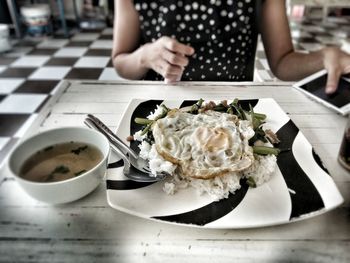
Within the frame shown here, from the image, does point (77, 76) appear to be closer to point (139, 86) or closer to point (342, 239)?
point (139, 86)

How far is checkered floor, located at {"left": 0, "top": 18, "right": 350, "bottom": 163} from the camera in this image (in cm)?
237

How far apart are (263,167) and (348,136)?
25 centimetres

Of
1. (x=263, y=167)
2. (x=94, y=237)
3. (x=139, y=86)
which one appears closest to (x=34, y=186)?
Answer: (x=94, y=237)

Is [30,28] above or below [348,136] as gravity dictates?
below

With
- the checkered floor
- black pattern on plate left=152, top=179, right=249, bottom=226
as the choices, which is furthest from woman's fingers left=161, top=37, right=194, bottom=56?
the checkered floor

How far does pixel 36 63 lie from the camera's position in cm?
Result: 338

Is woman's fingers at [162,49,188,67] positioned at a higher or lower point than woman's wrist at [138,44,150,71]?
higher

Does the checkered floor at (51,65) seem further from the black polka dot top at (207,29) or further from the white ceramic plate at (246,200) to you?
the white ceramic plate at (246,200)

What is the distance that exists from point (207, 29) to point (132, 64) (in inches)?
14.3

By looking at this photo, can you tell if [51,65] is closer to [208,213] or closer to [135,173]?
[135,173]

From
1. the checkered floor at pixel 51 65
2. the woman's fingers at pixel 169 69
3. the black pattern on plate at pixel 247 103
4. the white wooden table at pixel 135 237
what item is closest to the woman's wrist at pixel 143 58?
the woman's fingers at pixel 169 69

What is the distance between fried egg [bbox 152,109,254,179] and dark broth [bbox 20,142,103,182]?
6.0 inches

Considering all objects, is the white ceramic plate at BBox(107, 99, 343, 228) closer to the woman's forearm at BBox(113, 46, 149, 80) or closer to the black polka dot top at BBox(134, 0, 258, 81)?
the woman's forearm at BBox(113, 46, 149, 80)

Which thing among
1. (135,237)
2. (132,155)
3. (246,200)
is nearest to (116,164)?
(132,155)
